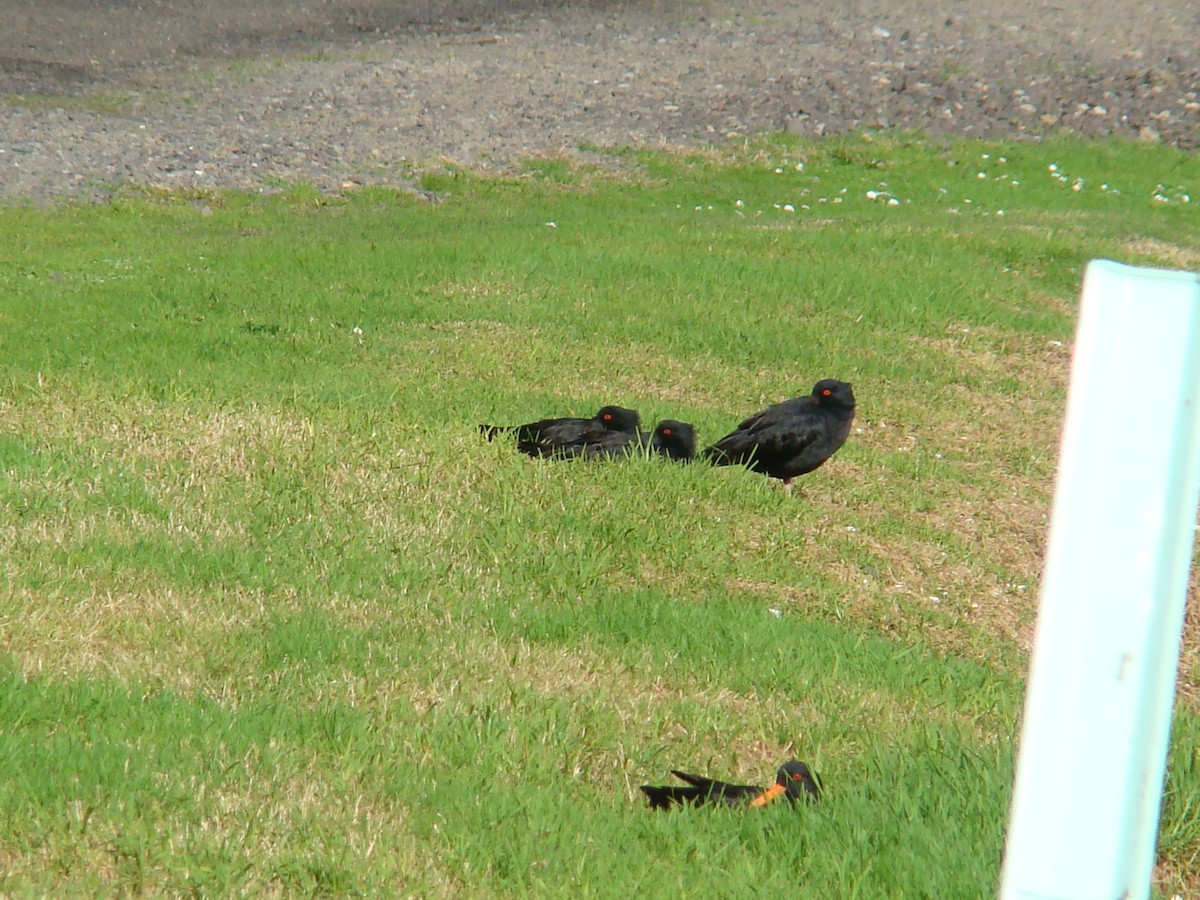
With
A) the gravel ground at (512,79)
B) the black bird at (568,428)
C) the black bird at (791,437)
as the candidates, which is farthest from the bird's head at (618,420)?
the gravel ground at (512,79)

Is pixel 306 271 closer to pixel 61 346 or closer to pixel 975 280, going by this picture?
pixel 61 346

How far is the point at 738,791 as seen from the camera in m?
4.16

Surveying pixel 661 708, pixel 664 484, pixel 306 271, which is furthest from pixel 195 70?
pixel 661 708

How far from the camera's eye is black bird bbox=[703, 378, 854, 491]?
8.18 metres

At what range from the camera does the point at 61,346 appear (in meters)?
9.84

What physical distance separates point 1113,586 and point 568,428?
6.83 meters

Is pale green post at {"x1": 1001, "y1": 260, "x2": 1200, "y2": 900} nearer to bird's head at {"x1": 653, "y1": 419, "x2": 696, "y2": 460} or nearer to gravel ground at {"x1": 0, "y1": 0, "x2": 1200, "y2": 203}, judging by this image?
bird's head at {"x1": 653, "y1": 419, "x2": 696, "y2": 460}

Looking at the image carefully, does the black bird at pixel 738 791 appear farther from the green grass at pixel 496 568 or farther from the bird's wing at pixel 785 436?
the bird's wing at pixel 785 436

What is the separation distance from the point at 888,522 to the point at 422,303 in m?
5.31

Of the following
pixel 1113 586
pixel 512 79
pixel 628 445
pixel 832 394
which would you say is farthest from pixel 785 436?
pixel 512 79

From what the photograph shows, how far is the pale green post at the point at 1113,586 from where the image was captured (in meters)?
1.35

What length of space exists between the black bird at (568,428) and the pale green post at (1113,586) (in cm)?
664

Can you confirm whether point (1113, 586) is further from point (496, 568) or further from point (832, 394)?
point (832, 394)

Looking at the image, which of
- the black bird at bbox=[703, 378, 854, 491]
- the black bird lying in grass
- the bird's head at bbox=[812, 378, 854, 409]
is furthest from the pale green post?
the bird's head at bbox=[812, 378, 854, 409]
